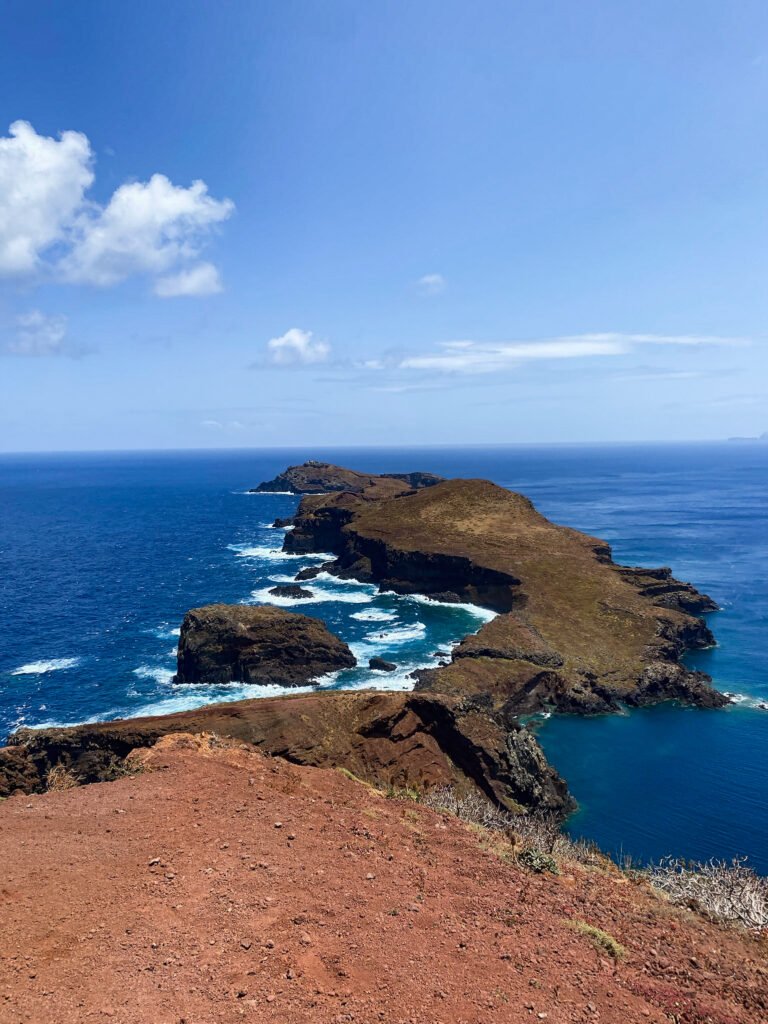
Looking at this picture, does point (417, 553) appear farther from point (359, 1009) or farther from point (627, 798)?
point (359, 1009)

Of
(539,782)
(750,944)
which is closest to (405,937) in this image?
(750,944)

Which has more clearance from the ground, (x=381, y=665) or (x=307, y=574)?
(x=307, y=574)

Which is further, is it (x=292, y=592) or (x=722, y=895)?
(x=292, y=592)

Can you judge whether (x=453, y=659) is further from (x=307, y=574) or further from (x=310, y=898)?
(x=310, y=898)

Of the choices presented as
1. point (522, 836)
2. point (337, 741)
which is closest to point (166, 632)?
point (337, 741)

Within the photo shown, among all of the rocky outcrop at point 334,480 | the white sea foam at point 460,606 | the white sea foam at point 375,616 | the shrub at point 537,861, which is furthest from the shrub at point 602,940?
the rocky outcrop at point 334,480

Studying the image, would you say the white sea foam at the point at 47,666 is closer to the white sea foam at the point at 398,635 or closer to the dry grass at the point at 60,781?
the white sea foam at the point at 398,635
